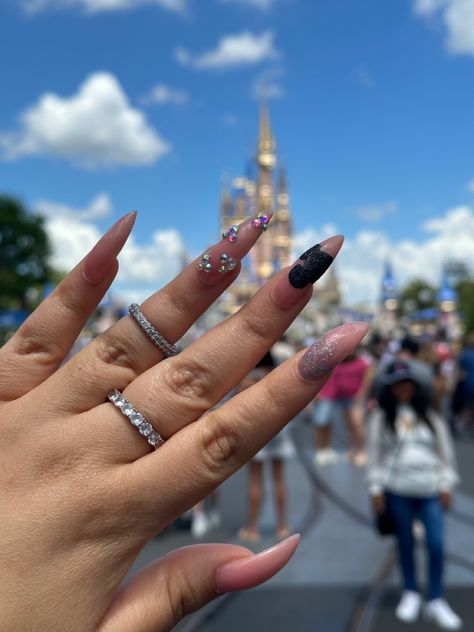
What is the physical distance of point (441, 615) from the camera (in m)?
3.63

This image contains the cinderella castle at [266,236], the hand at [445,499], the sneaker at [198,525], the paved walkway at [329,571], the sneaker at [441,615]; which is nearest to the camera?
the sneaker at [441,615]

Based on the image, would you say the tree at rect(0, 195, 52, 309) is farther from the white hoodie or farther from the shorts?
the white hoodie

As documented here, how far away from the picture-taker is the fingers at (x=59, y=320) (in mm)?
1062

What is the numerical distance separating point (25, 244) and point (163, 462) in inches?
1920

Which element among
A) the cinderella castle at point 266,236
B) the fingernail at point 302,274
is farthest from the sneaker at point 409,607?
the cinderella castle at point 266,236

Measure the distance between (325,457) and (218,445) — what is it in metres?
7.39

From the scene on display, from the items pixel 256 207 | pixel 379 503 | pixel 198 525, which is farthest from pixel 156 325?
pixel 256 207

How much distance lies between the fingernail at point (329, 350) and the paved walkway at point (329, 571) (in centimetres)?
314

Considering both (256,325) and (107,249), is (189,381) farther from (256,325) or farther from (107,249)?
(107,249)

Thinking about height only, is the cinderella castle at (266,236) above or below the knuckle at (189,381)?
above

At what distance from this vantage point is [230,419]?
3.22 ft

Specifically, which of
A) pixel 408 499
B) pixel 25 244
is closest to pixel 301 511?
pixel 408 499

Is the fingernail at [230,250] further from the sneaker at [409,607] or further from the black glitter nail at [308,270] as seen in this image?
the sneaker at [409,607]

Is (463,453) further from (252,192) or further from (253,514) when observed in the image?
(252,192)
